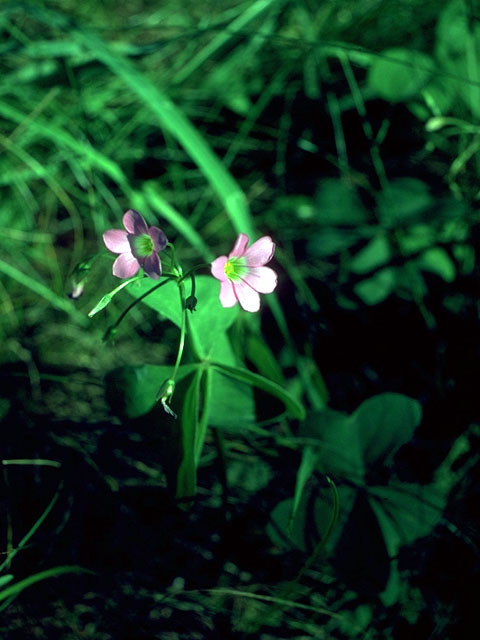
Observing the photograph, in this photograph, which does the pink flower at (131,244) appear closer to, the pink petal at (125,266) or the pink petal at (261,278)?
the pink petal at (125,266)

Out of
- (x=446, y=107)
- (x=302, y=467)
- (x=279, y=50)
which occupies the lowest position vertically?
(x=302, y=467)

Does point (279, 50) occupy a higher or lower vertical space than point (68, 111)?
higher

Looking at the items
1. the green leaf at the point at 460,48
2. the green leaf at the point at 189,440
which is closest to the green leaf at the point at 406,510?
the green leaf at the point at 189,440

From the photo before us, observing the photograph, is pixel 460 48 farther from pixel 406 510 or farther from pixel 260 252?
pixel 406 510

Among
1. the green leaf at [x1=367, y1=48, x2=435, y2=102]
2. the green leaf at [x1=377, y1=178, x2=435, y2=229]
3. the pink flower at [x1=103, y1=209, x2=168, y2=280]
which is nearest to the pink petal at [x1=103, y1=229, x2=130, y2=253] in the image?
the pink flower at [x1=103, y1=209, x2=168, y2=280]

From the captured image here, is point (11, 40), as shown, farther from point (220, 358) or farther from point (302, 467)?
point (302, 467)

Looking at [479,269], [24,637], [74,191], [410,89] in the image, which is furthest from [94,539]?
[410,89]
